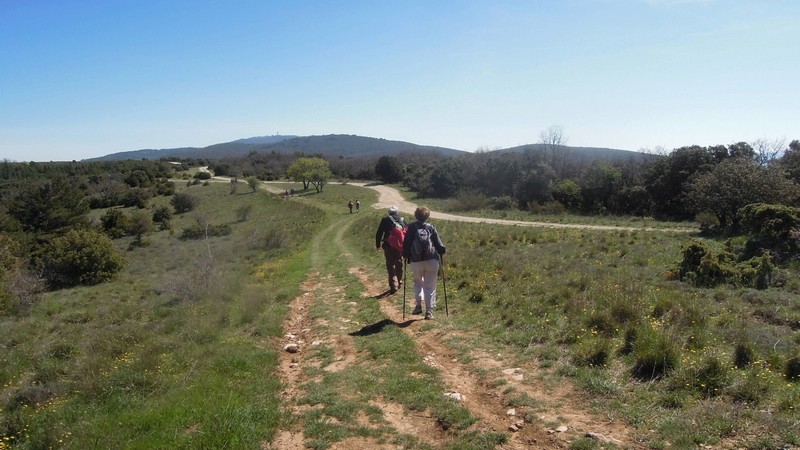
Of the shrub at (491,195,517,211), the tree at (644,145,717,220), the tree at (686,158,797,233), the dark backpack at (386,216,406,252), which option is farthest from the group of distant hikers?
the shrub at (491,195,517,211)

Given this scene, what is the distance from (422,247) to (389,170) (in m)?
78.3

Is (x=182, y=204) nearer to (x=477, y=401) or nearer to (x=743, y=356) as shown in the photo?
(x=477, y=401)

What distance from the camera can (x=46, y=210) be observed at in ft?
151

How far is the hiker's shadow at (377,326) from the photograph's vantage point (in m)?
8.39

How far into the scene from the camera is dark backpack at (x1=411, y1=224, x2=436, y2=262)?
8.38 meters

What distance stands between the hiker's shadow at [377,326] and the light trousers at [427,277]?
1.59ft

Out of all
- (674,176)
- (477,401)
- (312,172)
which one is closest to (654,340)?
(477,401)

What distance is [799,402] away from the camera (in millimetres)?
4617

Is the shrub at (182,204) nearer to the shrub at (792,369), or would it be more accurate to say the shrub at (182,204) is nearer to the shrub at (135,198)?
the shrub at (135,198)

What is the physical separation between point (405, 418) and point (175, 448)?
235 centimetres

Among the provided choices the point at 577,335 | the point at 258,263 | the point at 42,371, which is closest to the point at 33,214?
the point at 258,263

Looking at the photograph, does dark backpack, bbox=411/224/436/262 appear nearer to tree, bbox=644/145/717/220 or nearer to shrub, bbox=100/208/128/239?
tree, bbox=644/145/717/220

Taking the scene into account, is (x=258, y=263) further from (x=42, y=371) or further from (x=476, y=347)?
(x=476, y=347)

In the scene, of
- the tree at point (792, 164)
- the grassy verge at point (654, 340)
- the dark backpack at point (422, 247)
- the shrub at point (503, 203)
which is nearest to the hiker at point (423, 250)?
the dark backpack at point (422, 247)
